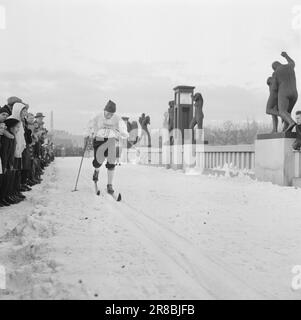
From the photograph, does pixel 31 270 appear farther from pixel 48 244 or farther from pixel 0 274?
pixel 48 244

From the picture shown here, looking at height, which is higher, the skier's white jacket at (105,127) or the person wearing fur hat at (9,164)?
the skier's white jacket at (105,127)

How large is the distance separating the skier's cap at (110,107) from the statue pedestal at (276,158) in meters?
4.41

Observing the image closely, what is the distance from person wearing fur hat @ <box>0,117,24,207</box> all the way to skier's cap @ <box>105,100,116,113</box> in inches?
77.1

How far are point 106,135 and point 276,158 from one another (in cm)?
455

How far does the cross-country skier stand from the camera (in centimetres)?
923

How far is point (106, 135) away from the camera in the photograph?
365 inches

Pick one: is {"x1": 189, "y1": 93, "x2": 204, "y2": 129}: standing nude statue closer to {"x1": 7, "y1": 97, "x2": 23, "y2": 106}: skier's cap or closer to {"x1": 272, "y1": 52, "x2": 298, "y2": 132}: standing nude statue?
{"x1": 272, "y1": 52, "x2": 298, "y2": 132}: standing nude statue

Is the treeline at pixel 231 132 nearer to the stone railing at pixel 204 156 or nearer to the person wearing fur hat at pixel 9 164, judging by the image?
the stone railing at pixel 204 156

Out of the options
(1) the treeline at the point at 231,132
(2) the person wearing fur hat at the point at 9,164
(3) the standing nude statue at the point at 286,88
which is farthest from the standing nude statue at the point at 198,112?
(1) the treeline at the point at 231,132

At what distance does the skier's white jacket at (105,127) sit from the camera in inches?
366

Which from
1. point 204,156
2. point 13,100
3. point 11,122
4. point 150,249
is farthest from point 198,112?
point 150,249

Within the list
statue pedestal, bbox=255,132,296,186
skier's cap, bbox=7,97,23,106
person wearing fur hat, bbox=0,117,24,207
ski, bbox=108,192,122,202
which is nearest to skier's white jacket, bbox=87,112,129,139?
ski, bbox=108,192,122,202
